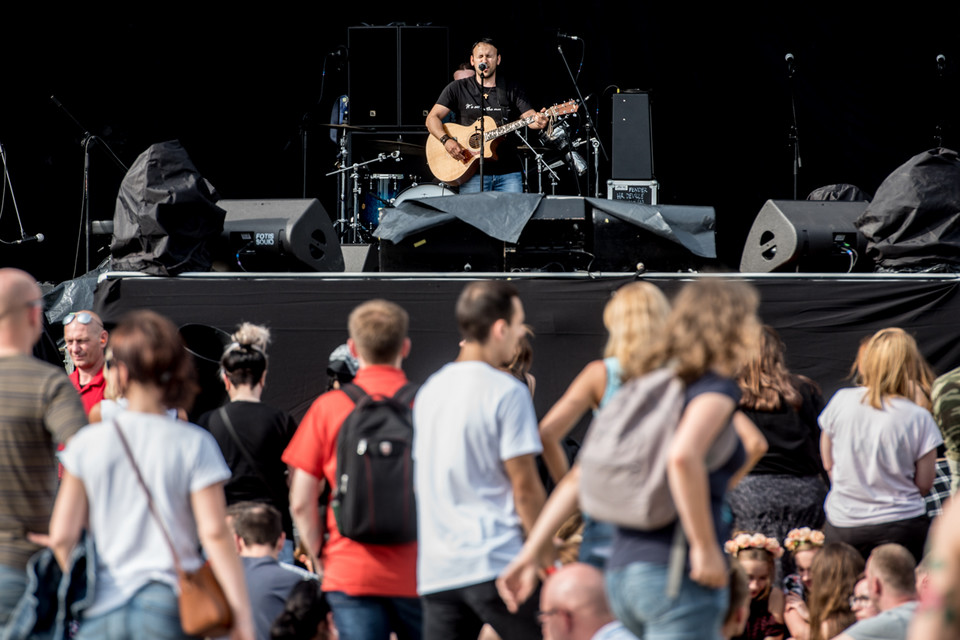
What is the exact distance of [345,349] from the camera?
15.7ft

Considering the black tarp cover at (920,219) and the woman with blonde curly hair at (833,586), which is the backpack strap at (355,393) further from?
the black tarp cover at (920,219)

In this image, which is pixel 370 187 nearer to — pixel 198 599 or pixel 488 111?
pixel 488 111

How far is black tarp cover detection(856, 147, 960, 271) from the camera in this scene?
6.21 meters

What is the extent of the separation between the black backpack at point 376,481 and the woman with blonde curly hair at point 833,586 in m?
1.69

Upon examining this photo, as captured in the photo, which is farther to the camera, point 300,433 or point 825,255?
point 825,255

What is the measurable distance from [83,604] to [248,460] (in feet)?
5.68

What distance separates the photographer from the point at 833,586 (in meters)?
4.25

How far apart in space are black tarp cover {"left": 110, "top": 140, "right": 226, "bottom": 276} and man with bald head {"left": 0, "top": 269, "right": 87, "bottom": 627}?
2991mm

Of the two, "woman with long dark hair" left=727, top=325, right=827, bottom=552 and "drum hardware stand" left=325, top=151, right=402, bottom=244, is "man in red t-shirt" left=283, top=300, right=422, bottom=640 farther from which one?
"drum hardware stand" left=325, top=151, right=402, bottom=244

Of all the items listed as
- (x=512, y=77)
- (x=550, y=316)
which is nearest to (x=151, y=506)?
(x=550, y=316)

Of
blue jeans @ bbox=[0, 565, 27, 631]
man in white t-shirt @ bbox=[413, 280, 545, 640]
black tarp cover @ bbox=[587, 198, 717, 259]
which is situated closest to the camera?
blue jeans @ bbox=[0, 565, 27, 631]

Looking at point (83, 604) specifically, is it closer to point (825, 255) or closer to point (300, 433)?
point (300, 433)

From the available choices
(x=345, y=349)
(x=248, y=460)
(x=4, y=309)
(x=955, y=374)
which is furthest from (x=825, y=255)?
(x=4, y=309)

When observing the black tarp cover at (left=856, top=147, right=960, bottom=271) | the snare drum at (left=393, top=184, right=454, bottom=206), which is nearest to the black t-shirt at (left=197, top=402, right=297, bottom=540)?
the black tarp cover at (left=856, top=147, right=960, bottom=271)
